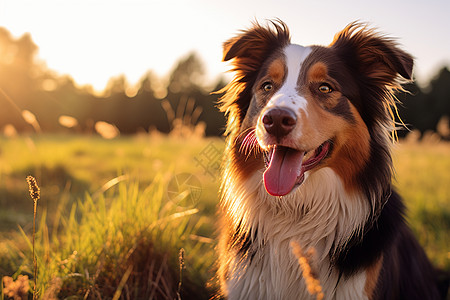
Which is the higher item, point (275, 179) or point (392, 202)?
→ point (275, 179)

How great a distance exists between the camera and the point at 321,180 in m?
2.69

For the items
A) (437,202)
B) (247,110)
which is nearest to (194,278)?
(247,110)

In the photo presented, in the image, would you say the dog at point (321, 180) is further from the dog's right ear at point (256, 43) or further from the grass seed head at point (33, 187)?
the grass seed head at point (33, 187)

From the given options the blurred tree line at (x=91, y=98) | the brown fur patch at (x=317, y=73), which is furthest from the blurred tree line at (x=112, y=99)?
the brown fur patch at (x=317, y=73)

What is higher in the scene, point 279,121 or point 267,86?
point 267,86

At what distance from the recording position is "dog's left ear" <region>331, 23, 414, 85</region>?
8.70ft

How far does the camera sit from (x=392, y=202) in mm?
2854

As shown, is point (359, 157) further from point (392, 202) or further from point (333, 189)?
point (392, 202)

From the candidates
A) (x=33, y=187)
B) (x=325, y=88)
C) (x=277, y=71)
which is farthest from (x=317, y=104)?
(x=33, y=187)

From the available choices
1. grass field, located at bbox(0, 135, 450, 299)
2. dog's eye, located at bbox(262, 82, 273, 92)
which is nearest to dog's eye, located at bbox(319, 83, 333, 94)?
dog's eye, located at bbox(262, 82, 273, 92)

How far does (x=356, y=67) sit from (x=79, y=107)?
2624 cm

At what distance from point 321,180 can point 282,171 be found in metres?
0.39

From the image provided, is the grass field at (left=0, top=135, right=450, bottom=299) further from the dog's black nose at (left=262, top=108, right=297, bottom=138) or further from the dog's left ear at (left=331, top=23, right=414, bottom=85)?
the dog's black nose at (left=262, top=108, right=297, bottom=138)

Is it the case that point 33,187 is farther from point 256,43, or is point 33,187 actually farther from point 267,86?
point 256,43
